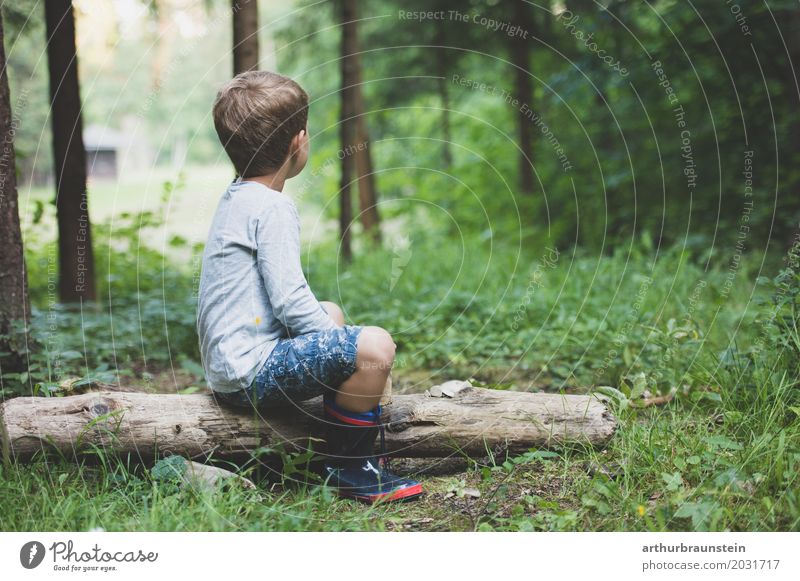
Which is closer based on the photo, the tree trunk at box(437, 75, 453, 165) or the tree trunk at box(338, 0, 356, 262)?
the tree trunk at box(338, 0, 356, 262)

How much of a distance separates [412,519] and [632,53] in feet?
23.2

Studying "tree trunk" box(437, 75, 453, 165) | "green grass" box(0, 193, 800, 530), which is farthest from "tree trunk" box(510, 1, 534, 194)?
"green grass" box(0, 193, 800, 530)

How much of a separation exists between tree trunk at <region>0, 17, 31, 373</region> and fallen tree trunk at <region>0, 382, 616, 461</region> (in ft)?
2.00

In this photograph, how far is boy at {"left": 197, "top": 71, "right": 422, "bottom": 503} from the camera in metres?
2.62

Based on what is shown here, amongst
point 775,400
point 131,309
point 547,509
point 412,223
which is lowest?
point 412,223

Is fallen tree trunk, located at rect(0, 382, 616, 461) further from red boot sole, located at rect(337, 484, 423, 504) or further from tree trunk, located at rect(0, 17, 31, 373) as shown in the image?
tree trunk, located at rect(0, 17, 31, 373)

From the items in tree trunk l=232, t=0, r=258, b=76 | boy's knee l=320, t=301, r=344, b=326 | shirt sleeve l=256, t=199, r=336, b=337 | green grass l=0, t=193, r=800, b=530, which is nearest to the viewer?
green grass l=0, t=193, r=800, b=530

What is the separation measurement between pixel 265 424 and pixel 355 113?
7187 millimetres

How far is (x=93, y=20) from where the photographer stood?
20.9 ft

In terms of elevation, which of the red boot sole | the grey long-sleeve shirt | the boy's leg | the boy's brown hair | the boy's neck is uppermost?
the boy's brown hair
